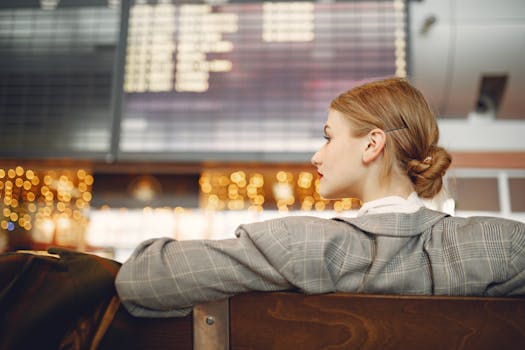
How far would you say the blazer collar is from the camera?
0.54 metres

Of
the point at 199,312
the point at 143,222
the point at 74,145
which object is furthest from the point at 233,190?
the point at 199,312

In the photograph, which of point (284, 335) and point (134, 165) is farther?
point (134, 165)

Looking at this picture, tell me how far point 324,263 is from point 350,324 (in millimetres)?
66

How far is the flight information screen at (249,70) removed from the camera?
160cm

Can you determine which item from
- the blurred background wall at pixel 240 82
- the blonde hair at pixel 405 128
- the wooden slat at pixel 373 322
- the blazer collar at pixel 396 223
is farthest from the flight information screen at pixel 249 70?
the wooden slat at pixel 373 322

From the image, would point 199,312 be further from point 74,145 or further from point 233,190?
point 233,190

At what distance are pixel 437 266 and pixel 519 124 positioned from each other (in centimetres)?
155

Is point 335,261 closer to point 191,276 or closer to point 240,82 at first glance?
point 191,276

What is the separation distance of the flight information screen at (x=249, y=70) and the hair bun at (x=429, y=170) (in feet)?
2.76

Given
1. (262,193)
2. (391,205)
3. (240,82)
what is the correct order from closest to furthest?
(391,205) < (240,82) < (262,193)

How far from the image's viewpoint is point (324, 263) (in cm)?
50

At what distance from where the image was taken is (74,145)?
1.65 meters

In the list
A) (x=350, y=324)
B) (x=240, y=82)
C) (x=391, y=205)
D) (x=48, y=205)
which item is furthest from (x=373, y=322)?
(x=48, y=205)

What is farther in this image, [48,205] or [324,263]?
[48,205]
